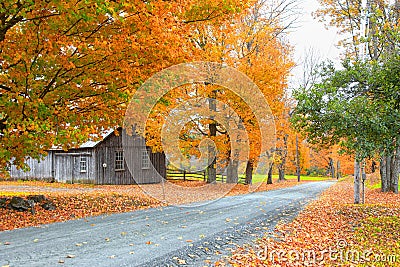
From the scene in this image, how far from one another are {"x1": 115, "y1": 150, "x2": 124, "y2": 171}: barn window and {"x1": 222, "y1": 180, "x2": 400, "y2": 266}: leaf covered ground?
17124 millimetres

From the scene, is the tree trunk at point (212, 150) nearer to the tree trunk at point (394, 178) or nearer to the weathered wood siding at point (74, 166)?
the weathered wood siding at point (74, 166)

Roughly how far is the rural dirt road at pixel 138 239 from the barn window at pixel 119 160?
1466cm

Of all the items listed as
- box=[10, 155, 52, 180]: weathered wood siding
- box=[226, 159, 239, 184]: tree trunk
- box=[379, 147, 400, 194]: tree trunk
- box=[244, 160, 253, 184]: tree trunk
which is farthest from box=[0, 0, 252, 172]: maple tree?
box=[10, 155, 52, 180]: weathered wood siding

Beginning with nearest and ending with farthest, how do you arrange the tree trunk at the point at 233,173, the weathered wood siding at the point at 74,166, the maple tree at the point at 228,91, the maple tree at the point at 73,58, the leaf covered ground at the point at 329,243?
the leaf covered ground at the point at 329,243, the maple tree at the point at 73,58, the maple tree at the point at 228,91, the tree trunk at the point at 233,173, the weathered wood siding at the point at 74,166

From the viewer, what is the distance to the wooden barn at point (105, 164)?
25461 mm

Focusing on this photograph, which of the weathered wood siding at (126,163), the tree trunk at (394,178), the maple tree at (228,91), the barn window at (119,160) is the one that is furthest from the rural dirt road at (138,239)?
the barn window at (119,160)

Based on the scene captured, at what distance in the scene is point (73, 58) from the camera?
335 inches

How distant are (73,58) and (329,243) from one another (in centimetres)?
697

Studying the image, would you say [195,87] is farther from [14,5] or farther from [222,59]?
[14,5]

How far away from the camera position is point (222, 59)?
63.4 feet

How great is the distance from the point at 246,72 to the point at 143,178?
12366 mm

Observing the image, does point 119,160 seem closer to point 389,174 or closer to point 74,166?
point 74,166

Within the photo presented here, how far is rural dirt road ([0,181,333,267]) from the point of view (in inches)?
249

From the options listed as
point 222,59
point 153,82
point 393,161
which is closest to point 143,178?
point 222,59
